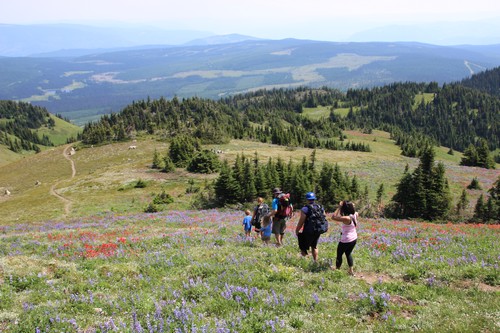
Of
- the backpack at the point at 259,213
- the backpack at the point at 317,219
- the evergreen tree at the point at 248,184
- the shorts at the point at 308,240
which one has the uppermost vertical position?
the backpack at the point at 317,219

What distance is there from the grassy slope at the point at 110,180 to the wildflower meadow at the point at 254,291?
34.8m

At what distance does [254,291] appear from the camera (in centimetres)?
907

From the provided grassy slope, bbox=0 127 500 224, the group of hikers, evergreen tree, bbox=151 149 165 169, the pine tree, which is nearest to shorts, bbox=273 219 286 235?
the group of hikers

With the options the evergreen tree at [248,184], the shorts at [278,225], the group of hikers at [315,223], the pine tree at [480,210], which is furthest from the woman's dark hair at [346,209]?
the evergreen tree at [248,184]

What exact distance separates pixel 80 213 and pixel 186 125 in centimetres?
9066

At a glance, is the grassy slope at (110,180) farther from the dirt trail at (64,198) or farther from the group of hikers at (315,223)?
the group of hikers at (315,223)

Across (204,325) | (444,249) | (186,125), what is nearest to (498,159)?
(186,125)

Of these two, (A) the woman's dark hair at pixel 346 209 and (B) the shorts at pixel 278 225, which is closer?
(A) the woman's dark hair at pixel 346 209

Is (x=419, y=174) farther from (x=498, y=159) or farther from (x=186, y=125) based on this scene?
(x=498, y=159)

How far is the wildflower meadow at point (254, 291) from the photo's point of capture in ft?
25.1

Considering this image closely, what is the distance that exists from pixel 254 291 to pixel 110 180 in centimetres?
6622

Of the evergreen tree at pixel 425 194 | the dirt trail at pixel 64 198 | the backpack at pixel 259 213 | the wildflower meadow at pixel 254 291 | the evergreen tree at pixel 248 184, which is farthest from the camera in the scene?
the dirt trail at pixel 64 198

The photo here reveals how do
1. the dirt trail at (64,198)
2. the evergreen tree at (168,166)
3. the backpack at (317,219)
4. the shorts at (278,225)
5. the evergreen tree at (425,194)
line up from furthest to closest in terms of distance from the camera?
1. the evergreen tree at (168,166)
2. the dirt trail at (64,198)
3. the evergreen tree at (425,194)
4. the shorts at (278,225)
5. the backpack at (317,219)

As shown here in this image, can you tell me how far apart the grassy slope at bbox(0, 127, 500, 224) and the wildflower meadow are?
34.8 meters
